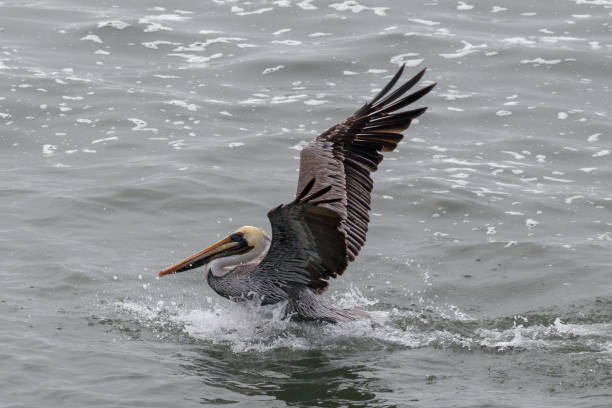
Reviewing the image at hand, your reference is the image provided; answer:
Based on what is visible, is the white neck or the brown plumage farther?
the white neck

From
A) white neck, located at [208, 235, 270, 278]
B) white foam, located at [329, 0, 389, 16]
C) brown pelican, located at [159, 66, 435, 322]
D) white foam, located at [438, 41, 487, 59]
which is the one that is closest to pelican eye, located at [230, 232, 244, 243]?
brown pelican, located at [159, 66, 435, 322]

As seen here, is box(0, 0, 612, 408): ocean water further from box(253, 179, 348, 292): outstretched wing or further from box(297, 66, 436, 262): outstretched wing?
box(297, 66, 436, 262): outstretched wing

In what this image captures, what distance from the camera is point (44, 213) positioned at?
11312 millimetres

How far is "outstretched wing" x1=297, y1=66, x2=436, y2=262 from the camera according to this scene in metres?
8.91

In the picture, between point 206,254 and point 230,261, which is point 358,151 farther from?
point 206,254

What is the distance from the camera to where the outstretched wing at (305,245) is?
7.55 metres

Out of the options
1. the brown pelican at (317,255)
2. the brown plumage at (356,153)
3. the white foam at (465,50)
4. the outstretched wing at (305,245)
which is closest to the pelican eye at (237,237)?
the brown pelican at (317,255)

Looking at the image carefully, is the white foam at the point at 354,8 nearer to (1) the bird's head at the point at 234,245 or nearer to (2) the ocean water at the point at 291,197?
(2) the ocean water at the point at 291,197

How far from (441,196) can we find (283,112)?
3.20m

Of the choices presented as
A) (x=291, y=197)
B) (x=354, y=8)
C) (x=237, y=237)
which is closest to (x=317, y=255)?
(x=237, y=237)

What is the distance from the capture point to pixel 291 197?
39.1ft

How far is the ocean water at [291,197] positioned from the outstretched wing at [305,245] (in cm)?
45

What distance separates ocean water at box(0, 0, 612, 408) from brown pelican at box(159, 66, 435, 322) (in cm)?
24

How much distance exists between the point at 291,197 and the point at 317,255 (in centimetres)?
358
